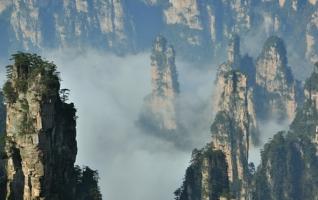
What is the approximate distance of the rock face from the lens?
10438 centimetres

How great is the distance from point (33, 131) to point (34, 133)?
0.33 m

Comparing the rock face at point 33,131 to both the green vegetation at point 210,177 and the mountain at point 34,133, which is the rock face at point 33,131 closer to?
the mountain at point 34,133

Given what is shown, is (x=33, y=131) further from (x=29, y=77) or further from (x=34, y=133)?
(x=29, y=77)

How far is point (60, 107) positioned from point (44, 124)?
25.7ft

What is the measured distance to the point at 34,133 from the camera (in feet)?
341

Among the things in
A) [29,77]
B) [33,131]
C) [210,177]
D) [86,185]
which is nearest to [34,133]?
[33,131]

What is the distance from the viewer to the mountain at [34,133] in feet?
343

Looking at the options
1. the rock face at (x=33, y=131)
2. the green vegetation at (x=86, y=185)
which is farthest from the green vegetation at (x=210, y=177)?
the rock face at (x=33, y=131)

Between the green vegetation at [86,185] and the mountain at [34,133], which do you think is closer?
the mountain at [34,133]

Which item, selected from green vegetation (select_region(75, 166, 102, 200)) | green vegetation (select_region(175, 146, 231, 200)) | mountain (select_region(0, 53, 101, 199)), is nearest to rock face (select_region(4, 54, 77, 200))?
mountain (select_region(0, 53, 101, 199))

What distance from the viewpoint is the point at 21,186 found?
4200 inches

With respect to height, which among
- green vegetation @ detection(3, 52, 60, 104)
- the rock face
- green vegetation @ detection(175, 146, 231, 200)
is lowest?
the rock face

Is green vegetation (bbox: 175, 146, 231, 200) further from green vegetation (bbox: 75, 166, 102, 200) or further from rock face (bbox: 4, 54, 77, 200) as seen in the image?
rock face (bbox: 4, 54, 77, 200)

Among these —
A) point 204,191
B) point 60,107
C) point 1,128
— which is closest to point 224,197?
point 204,191
